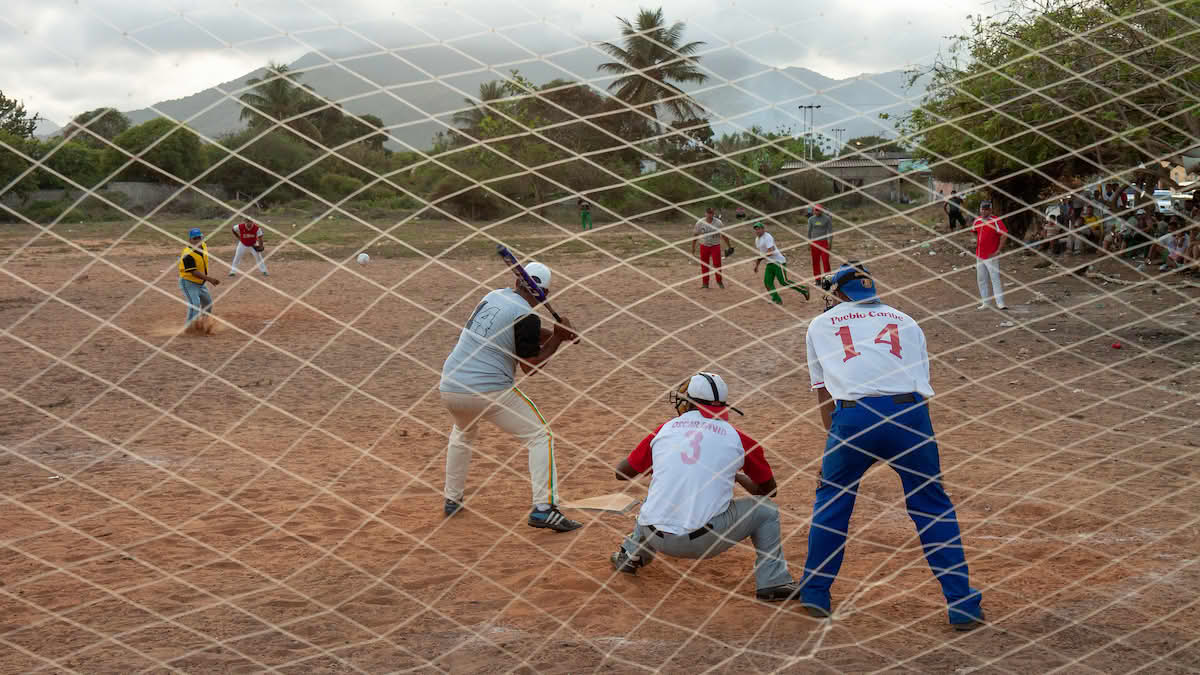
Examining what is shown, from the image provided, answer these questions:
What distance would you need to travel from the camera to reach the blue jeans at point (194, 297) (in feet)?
37.8

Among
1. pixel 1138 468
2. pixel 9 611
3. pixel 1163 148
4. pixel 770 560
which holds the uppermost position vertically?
pixel 1163 148

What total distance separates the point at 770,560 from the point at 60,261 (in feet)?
70.6

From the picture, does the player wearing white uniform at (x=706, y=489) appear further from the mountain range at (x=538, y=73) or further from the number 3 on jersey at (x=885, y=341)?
the mountain range at (x=538, y=73)

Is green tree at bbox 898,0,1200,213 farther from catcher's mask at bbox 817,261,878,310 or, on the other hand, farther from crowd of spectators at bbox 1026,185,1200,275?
catcher's mask at bbox 817,261,878,310

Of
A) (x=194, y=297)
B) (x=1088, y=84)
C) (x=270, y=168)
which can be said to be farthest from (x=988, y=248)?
(x=270, y=168)

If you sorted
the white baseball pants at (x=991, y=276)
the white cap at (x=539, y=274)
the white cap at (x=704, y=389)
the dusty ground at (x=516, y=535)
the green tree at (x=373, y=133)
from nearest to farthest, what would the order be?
the green tree at (x=373, y=133), the dusty ground at (x=516, y=535), the white cap at (x=704, y=389), the white cap at (x=539, y=274), the white baseball pants at (x=991, y=276)

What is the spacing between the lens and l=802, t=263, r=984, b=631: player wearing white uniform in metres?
3.96

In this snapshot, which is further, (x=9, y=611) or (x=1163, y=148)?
(x=1163, y=148)

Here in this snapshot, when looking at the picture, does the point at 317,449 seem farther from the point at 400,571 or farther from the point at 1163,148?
the point at 1163,148

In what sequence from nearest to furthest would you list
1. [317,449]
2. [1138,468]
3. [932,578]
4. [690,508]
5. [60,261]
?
[690,508]
[932,578]
[1138,468]
[317,449]
[60,261]

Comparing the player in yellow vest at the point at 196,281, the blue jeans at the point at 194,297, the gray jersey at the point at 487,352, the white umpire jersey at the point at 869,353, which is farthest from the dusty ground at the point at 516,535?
the blue jeans at the point at 194,297

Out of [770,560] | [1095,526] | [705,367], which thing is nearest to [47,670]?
[770,560]

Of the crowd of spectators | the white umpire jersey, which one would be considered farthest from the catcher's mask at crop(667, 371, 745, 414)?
the crowd of spectators

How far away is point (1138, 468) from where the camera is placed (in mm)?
6051
